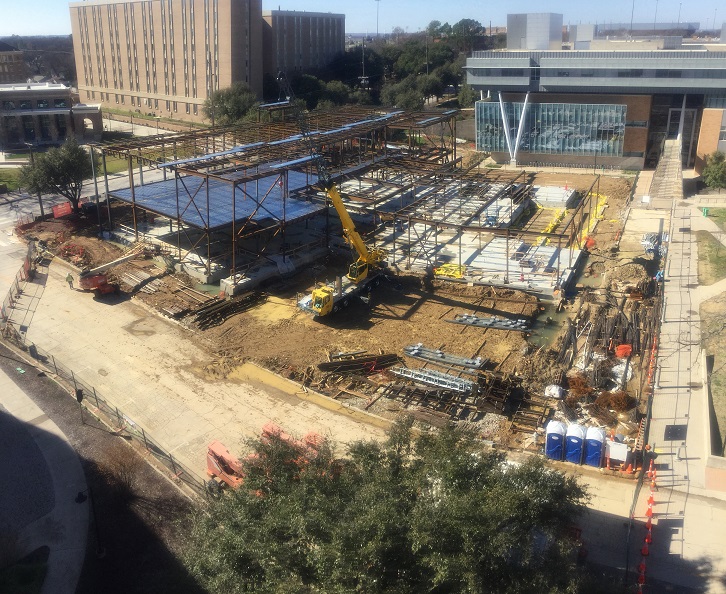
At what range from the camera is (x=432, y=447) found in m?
9.30

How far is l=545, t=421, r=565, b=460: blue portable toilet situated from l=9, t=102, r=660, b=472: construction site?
1.75ft

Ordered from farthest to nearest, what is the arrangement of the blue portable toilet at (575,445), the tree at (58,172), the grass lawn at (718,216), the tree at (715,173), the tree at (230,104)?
the tree at (230,104)
the tree at (715,173)
the grass lawn at (718,216)
the tree at (58,172)
the blue portable toilet at (575,445)

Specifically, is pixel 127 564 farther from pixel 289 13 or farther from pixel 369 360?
pixel 289 13

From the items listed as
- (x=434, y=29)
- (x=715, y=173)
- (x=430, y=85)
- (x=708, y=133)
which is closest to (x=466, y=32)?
(x=434, y=29)

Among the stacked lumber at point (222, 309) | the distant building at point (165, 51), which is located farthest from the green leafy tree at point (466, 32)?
the stacked lumber at point (222, 309)

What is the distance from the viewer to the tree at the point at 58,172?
30094 mm

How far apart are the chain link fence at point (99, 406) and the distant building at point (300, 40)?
1867 inches

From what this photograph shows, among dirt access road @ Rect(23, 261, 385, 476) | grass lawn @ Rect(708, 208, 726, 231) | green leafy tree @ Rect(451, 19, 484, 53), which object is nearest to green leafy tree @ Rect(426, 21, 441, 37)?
green leafy tree @ Rect(451, 19, 484, 53)

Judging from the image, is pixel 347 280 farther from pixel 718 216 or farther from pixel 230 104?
pixel 230 104

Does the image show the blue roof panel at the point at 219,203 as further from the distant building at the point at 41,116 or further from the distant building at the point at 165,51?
the distant building at the point at 165,51

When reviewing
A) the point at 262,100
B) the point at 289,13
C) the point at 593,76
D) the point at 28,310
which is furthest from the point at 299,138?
the point at 289,13

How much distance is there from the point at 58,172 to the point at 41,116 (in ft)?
80.9

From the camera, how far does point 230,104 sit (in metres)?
51.6

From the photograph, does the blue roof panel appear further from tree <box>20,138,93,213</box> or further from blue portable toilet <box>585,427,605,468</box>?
blue portable toilet <box>585,427,605,468</box>
